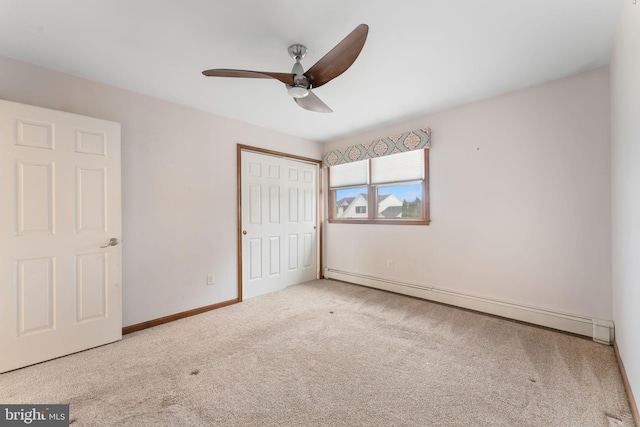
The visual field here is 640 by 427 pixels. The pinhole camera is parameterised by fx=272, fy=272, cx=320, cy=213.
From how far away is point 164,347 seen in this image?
2389 millimetres

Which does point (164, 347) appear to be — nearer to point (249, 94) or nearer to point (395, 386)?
point (395, 386)

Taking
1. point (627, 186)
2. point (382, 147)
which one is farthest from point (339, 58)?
point (382, 147)

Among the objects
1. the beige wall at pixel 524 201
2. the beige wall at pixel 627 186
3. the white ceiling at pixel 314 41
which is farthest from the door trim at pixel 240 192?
the beige wall at pixel 627 186

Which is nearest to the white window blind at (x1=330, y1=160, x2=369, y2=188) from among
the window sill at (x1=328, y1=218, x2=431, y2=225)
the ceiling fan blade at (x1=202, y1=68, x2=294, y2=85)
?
the window sill at (x1=328, y1=218, x2=431, y2=225)

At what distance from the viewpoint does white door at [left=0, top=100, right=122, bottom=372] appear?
80.3 inches

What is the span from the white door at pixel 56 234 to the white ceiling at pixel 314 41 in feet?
2.00

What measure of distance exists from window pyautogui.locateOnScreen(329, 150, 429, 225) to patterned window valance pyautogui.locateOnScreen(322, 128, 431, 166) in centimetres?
13

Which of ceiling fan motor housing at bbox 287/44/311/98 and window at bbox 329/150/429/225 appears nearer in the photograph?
ceiling fan motor housing at bbox 287/44/311/98

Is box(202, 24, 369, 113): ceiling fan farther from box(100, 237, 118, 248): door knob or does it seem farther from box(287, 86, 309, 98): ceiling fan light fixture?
box(100, 237, 118, 248): door knob

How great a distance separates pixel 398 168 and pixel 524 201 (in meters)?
1.56

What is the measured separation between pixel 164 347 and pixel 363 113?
3.27m

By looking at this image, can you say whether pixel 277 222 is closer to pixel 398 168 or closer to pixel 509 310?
pixel 398 168

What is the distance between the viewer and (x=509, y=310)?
2881 millimetres

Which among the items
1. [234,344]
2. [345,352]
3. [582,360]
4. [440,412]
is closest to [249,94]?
[234,344]
